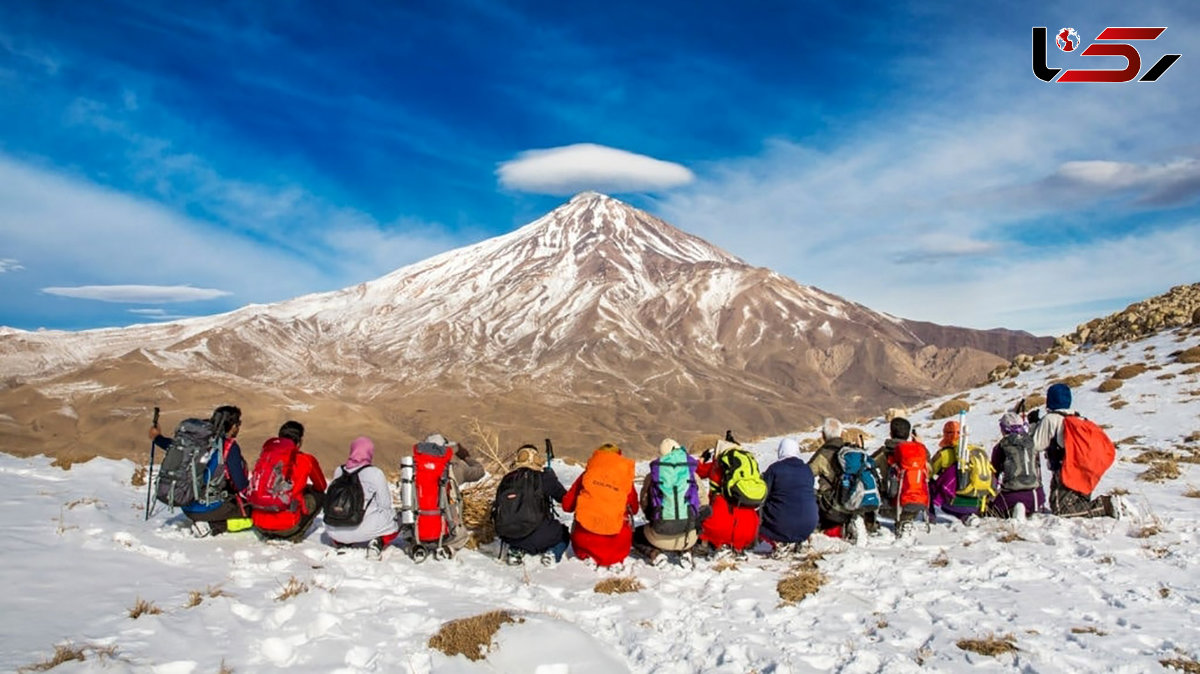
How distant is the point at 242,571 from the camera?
7.60 metres

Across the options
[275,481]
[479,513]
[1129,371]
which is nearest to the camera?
[275,481]

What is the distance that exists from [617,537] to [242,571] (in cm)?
438

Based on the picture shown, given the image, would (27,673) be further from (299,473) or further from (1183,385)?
(1183,385)

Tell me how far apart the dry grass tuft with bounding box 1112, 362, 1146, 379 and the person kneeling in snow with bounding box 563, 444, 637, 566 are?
1962 cm

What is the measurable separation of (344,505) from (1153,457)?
562 inches

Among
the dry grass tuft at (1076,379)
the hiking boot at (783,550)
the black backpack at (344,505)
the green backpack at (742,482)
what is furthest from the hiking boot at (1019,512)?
the dry grass tuft at (1076,379)

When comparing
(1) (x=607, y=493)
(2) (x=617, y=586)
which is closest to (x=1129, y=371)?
(1) (x=607, y=493)

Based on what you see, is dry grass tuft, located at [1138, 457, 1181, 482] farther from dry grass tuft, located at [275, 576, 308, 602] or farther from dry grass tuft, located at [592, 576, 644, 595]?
dry grass tuft, located at [275, 576, 308, 602]

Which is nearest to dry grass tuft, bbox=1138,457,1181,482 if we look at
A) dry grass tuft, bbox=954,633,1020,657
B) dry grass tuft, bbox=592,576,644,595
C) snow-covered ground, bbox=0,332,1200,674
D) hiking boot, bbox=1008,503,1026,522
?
snow-covered ground, bbox=0,332,1200,674

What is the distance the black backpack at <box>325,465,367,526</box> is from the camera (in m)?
8.72

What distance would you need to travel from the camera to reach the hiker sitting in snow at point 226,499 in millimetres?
8812

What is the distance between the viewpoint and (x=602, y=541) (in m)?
8.80

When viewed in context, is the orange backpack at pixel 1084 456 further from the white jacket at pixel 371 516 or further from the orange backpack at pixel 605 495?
the white jacket at pixel 371 516

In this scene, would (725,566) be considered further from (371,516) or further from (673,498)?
(371,516)
